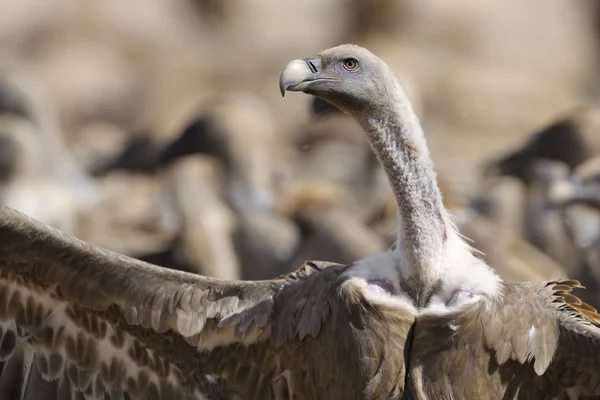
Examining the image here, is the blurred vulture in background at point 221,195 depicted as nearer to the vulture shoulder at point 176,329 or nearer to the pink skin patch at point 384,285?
the vulture shoulder at point 176,329

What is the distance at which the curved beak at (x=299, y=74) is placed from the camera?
12.1 feet

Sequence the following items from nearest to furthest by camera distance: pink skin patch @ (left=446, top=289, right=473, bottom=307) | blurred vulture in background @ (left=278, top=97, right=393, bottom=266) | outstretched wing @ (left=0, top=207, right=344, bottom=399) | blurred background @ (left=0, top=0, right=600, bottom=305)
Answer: pink skin patch @ (left=446, top=289, right=473, bottom=307) < outstretched wing @ (left=0, top=207, right=344, bottom=399) < blurred vulture in background @ (left=278, top=97, right=393, bottom=266) < blurred background @ (left=0, top=0, right=600, bottom=305)

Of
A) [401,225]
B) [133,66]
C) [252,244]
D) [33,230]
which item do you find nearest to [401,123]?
[401,225]

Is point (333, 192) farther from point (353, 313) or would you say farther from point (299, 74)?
point (299, 74)

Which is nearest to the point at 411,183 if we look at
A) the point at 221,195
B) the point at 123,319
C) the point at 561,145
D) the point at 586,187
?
the point at 123,319

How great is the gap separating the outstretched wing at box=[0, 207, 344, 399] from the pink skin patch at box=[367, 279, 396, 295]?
0.56 feet

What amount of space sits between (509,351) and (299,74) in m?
1.00

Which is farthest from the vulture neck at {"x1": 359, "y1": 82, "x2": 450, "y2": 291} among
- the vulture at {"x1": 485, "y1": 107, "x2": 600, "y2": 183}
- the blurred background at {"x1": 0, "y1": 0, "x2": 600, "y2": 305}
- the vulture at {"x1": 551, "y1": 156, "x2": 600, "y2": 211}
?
the vulture at {"x1": 485, "y1": 107, "x2": 600, "y2": 183}

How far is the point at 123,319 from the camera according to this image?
4438 mm

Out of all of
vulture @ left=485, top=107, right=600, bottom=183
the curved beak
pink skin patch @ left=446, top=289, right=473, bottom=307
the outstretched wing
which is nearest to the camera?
the curved beak

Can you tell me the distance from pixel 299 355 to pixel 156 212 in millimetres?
6853

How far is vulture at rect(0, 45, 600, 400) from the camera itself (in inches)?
148

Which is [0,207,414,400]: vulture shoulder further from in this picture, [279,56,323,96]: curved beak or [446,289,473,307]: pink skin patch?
[279,56,323,96]: curved beak

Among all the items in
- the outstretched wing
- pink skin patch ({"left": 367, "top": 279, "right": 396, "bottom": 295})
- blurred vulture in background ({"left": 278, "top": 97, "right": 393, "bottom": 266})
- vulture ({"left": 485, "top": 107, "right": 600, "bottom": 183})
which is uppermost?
vulture ({"left": 485, "top": 107, "right": 600, "bottom": 183})
